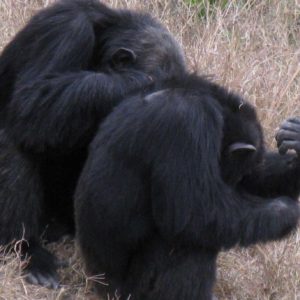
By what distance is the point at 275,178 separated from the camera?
207 inches

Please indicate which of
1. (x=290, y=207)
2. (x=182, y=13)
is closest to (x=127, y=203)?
(x=290, y=207)

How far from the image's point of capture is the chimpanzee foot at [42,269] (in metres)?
5.46

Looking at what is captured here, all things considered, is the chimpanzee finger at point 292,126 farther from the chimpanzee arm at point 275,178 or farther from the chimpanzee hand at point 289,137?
the chimpanzee arm at point 275,178

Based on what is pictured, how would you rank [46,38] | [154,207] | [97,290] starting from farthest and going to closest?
[46,38], [97,290], [154,207]

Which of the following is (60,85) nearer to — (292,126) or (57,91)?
(57,91)

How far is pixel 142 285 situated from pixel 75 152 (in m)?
1.04

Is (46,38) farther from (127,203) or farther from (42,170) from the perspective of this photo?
(127,203)

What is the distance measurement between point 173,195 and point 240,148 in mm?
429

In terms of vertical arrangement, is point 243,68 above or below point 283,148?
below

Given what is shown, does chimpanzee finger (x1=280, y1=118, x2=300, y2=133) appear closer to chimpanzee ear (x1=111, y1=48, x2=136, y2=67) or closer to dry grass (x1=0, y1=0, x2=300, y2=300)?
dry grass (x1=0, y1=0, x2=300, y2=300)

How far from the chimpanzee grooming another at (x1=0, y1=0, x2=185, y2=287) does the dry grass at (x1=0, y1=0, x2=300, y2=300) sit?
13.5 inches

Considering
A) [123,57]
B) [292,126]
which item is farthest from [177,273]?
[123,57]

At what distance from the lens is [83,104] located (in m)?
5.39

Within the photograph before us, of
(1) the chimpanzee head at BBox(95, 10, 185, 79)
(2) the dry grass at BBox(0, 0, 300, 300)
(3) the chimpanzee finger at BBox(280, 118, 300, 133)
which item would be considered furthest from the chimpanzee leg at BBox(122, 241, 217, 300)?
(1) the chimpanzee head at BBox(95, 10, 185, 79)
